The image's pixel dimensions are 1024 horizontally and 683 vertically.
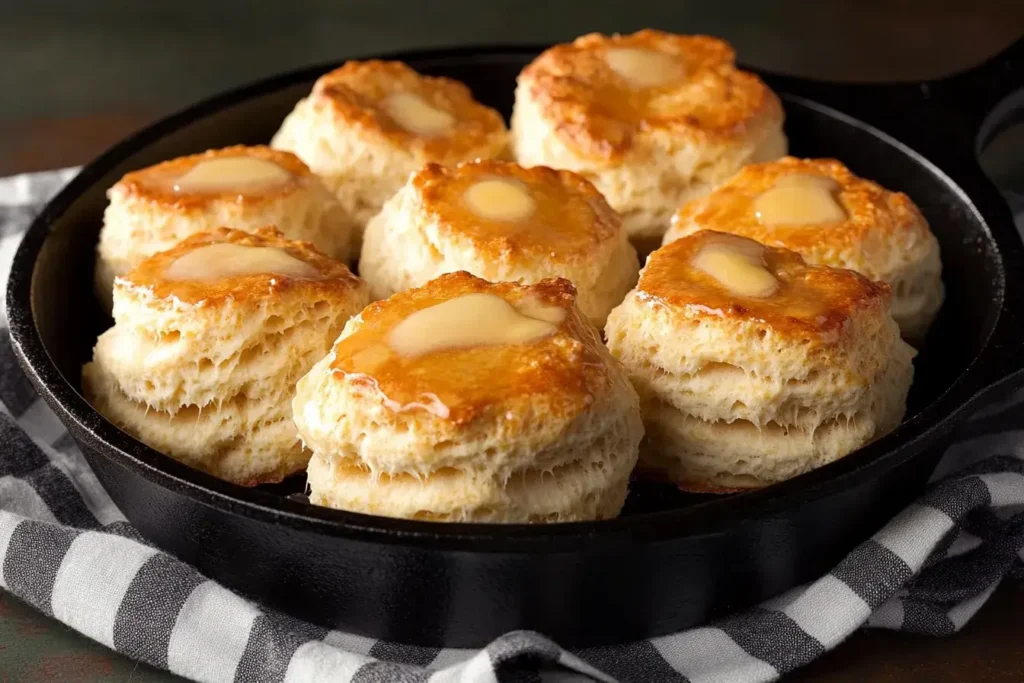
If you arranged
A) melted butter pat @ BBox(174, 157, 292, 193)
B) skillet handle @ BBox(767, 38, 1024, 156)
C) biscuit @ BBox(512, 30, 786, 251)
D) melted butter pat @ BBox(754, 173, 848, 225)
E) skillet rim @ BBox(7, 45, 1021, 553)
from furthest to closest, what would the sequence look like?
skillet handle @ BBox(767, 38, 1024, 156), biscuit @ BBox(512, 30, 786, 251), melted butter pat @ BBox(174, 157, 292, 193), melted butter pat @ BBox(754, 173, 848, 225), skillet rim @ BBox(7, 45, 1021, 553)

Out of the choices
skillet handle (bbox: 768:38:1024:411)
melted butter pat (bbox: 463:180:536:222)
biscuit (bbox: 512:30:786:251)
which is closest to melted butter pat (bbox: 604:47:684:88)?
biscuit (bbox: 512:30:786:251)

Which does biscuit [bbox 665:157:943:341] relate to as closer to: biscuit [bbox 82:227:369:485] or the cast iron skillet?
the cast iron skillet

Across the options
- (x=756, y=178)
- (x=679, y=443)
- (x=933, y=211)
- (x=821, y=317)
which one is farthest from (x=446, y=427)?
(x=933, y=211)

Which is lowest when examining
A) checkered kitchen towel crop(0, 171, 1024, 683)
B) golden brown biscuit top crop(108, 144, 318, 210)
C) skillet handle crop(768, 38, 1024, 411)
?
checkered kitchen towel crop(0, 171, 1024, 683)

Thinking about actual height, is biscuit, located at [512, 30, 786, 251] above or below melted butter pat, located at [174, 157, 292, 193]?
below

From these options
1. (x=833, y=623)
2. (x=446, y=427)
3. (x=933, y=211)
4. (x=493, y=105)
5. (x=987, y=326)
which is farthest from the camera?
(x=493, y=105)

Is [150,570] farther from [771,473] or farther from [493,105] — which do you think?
[493,105]
